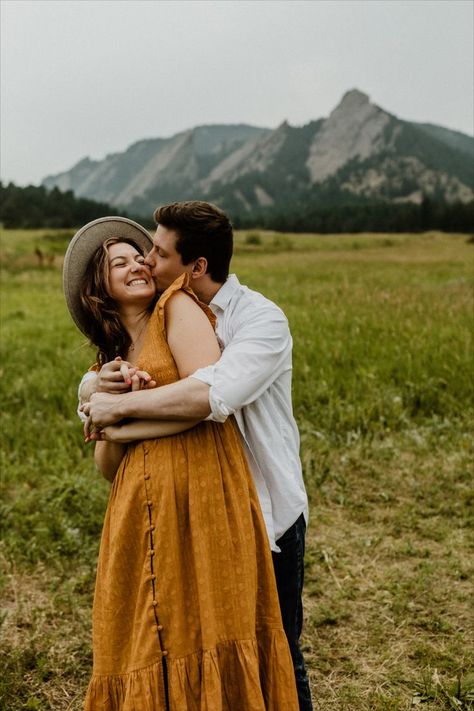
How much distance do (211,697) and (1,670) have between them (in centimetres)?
205

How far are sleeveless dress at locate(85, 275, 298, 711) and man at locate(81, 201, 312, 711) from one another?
12 centimetres

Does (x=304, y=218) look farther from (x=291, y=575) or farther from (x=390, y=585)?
(x=291, y=575)

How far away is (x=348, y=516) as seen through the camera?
5.37 metres

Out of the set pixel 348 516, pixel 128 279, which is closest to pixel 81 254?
pixel 128 279

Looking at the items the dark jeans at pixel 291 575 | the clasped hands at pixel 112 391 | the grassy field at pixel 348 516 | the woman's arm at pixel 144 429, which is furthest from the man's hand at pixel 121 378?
the grassy field at pixel 348 516

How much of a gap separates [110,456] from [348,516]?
3.34 m

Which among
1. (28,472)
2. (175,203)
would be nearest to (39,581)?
(28,472)

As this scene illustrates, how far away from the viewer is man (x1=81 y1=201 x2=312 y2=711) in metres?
2.18

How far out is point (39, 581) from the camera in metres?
4.60

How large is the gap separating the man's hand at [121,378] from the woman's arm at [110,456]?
21cm

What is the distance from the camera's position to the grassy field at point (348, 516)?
145 inches

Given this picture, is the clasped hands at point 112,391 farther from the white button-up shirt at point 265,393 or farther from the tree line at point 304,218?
the tree line at point 304,218

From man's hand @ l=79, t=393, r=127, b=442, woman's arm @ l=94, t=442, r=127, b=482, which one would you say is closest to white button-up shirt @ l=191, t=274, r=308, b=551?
man's hand @ l=79, t=393, r=127, b=442

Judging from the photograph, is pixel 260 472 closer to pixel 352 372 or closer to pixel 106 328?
pixel 106 328
